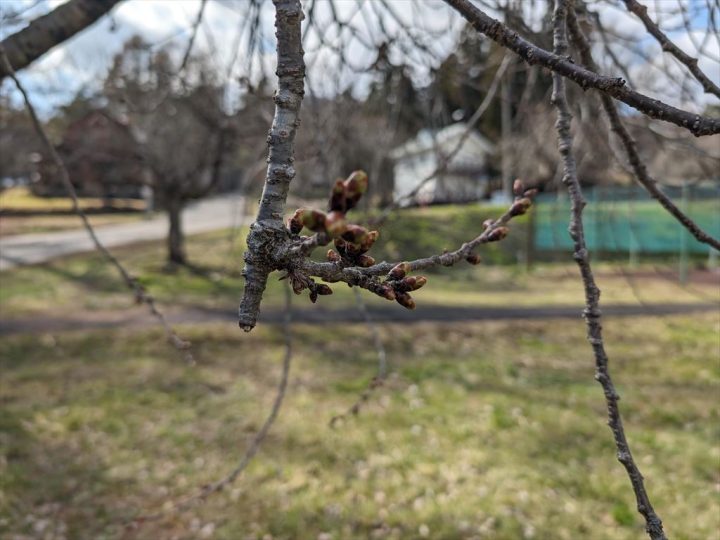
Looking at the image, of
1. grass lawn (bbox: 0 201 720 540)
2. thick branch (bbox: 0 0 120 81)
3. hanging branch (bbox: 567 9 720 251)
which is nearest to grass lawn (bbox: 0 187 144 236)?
grass lawn (bbox: 0 201 720 540)

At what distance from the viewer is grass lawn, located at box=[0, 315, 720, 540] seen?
387 cm

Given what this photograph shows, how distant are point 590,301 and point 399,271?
2.05ft

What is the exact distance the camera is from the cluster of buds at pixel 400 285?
793mm

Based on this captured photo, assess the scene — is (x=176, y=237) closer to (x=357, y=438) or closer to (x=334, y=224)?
(x=357, y=438)

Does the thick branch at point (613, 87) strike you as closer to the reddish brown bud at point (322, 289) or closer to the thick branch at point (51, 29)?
the reddish brown bud at point (322, 289)

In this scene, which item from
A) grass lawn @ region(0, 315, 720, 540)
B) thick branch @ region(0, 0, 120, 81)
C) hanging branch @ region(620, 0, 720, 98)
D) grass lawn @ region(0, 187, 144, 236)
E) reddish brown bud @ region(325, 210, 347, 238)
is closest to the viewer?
reddish brown bud @ region(325, 210, 347, 238)

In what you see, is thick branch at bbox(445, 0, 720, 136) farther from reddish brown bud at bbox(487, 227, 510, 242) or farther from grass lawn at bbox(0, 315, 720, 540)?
grass lawn at bbox(0, 315, 720, 540)

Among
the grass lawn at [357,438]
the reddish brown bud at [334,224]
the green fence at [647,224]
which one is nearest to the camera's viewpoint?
the reddish brown bud at [334,224]

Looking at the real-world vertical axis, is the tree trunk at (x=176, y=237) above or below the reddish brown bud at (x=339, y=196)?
below

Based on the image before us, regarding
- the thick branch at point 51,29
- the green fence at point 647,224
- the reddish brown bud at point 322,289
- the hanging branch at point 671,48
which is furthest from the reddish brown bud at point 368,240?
the green fence at point 647,224

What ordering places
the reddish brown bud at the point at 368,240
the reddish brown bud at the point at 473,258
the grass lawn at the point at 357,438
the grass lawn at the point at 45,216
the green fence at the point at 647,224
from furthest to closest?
the grass lawn at the point at 45,216 → the green fence at the point at 647,224 → the grass lawn at the point at 357,438 → the reddish brown bud at the point at 473,258 → the reddish brown bud at the point at 368,240

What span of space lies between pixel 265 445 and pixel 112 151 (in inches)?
426

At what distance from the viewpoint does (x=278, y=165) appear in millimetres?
881

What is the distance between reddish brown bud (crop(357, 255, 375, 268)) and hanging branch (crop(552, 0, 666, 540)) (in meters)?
0.53
